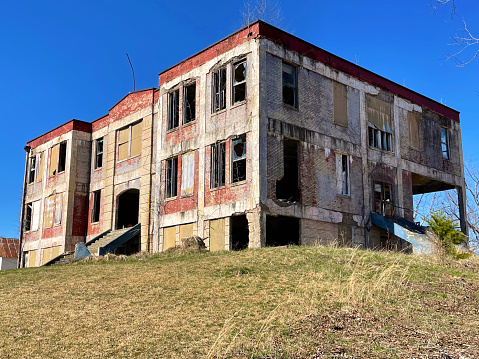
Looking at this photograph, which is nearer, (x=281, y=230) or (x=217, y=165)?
(x=217, y=165)

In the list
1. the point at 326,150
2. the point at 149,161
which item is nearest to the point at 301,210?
the point at 326,150

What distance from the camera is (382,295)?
10.6 meters

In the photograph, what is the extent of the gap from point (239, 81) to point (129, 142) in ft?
31.1

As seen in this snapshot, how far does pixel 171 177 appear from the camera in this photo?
981 inches

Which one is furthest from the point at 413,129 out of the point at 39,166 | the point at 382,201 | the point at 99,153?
the point at 39,166

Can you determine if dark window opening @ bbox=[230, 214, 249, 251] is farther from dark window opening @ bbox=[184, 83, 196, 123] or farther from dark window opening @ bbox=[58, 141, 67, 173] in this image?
dark window opening @ bbox=[58, 141, 67, 173]

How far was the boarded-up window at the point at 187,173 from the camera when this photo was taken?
2345 cm

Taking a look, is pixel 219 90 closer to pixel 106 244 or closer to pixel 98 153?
pixel 106 244

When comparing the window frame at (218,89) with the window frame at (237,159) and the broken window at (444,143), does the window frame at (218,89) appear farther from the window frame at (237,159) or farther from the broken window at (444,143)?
the broken window at (444,143)

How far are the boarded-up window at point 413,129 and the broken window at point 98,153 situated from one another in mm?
18140

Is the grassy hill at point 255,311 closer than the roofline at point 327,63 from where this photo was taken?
Yes

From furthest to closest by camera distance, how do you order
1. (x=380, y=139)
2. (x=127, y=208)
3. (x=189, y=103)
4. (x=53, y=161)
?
1. (x=53, y=161)
2. (x=127, y=208)
3. (x=380, y=139)
4. (x=189, y=103)

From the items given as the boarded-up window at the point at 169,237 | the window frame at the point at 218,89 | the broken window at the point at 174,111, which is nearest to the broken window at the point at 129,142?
the broken window at the point at 174,111

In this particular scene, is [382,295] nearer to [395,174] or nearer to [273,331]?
[273,331]
